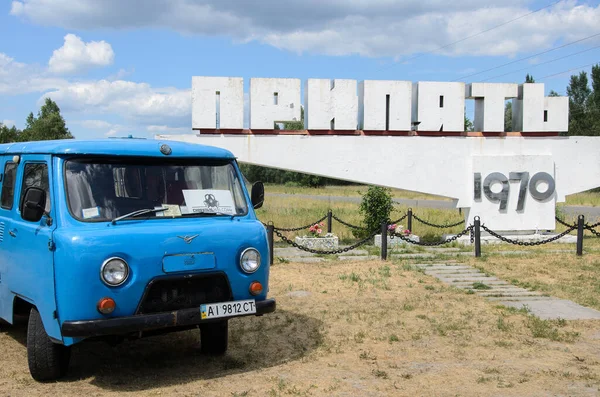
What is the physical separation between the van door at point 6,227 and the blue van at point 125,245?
4cm

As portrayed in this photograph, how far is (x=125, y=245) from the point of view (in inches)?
220

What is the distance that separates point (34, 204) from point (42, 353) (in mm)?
1384

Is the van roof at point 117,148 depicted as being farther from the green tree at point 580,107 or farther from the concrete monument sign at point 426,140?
the green tree at point 580,107

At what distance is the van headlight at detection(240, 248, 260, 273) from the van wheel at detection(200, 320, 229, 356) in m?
1.06

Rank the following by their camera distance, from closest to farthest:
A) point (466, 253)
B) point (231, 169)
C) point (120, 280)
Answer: point (120, 280) → point (231, 169) → point (466, 253)

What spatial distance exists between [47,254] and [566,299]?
7.86 metres

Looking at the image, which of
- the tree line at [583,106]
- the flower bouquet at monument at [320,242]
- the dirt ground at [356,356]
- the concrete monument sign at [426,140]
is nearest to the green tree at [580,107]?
the tree line at [583,106]

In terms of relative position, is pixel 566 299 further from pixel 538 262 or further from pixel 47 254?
pixel 47 254

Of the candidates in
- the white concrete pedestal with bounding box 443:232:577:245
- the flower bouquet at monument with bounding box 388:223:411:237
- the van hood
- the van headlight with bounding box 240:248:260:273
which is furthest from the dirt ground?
the white concrete pedestal with bounding box 443:232:577:245

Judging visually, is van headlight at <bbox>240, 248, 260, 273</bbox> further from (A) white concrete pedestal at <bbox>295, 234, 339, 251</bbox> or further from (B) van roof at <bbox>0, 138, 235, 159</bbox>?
(A) white concrete pedestal at <bbox>295, 234, 339, 251</bbox>

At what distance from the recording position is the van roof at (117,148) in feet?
19.7

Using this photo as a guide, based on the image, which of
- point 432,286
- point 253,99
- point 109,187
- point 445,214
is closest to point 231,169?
point 109,187

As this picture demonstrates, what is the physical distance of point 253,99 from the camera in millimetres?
15422

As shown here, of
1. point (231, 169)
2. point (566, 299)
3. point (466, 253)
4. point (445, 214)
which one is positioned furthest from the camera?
point (445, 214)
